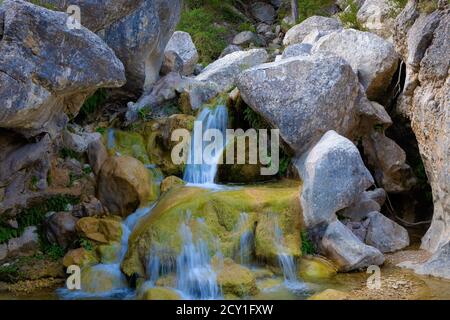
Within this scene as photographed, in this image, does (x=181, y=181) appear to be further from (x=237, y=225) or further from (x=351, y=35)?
(x=351, y=35)

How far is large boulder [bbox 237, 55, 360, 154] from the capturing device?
10648mm

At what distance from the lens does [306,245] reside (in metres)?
9.08

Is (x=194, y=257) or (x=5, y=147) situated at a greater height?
(x=5, y=147)

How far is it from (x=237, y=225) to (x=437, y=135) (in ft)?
13.0

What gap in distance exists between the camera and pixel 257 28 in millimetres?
23391

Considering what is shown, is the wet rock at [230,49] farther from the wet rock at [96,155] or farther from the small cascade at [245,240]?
the small cascade at [245,240]

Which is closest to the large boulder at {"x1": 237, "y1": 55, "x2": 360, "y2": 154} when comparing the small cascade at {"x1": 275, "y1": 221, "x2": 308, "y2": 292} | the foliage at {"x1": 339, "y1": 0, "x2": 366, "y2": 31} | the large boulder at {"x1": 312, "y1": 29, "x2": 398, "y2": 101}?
the large boulder at {"x1": 312, "y1": 29, "x2": 398, "y2": 101}

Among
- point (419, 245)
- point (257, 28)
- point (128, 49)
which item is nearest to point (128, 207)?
point (128, 49)

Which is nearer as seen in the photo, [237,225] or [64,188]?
[237,225]

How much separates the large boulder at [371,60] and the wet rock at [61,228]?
6.88m

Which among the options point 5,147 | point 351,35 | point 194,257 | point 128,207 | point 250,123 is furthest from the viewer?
point 351,35

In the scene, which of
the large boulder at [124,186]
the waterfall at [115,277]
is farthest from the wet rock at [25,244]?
the waterfall at [115,277]

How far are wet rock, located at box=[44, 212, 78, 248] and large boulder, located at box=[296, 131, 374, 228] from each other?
4.16 metres
